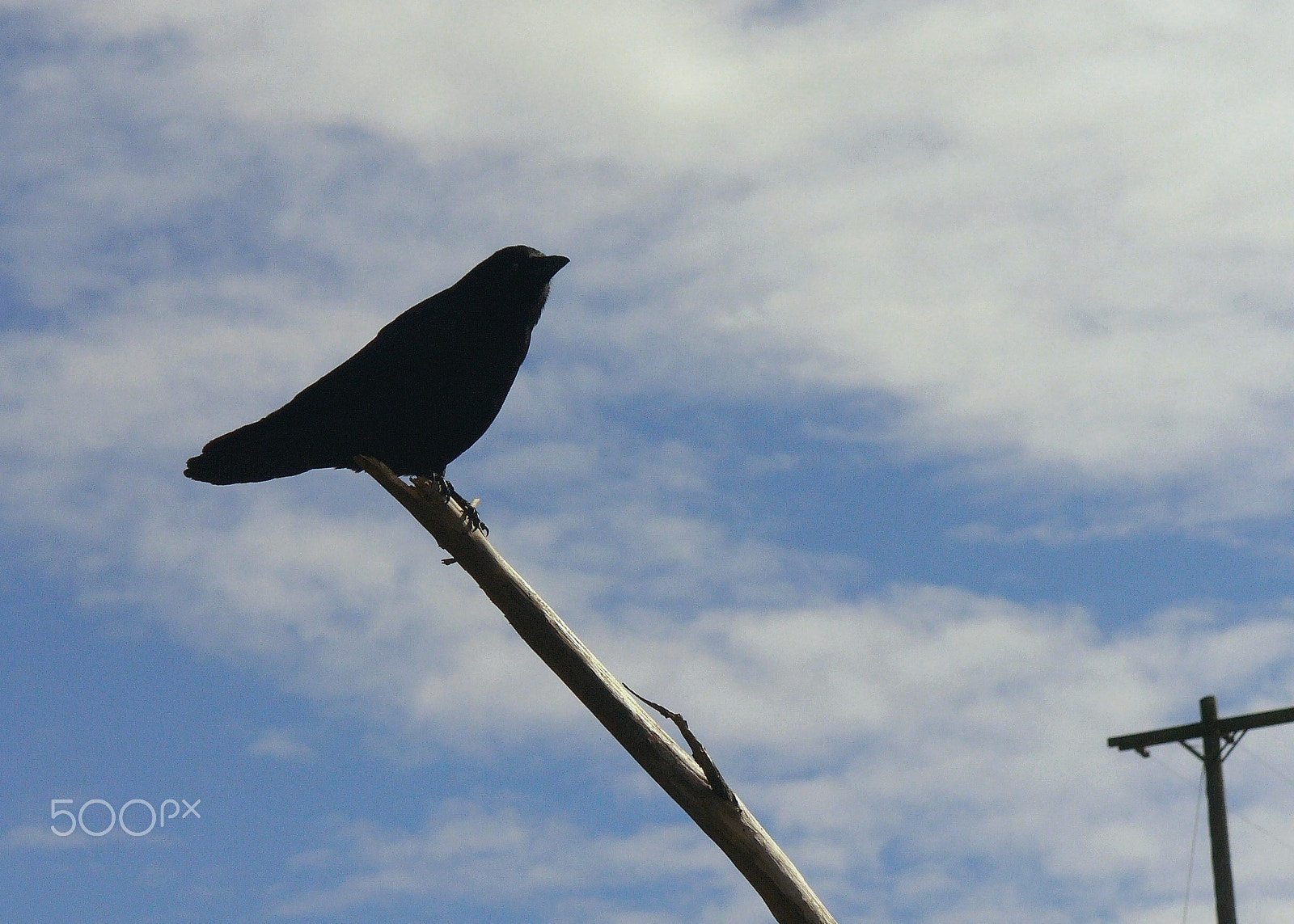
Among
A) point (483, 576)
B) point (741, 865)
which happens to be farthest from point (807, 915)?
point (483, 576)

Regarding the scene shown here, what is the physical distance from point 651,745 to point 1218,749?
9.91 m

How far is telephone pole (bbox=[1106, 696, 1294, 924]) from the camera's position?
12.1 m

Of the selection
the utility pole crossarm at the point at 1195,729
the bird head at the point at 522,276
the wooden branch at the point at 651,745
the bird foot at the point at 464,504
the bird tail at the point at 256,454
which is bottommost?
the wooden branch at the point at 651,745

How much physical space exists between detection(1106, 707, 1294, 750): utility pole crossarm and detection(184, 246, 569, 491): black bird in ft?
30.6

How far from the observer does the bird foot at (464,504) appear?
17.3 ft

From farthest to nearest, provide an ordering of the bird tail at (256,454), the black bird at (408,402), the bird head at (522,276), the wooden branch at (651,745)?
the bird head at (522,276) < the bird tail at (256,454) < the black bird at (408,402) < the wooden branch at (651,745)

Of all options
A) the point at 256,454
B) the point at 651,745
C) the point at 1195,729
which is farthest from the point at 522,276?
the point at 1195,729

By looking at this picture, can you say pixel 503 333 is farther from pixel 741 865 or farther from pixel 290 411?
pixel 741 865

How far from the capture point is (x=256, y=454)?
6156mm

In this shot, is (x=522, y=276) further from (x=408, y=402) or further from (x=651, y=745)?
(x=651, y=745)

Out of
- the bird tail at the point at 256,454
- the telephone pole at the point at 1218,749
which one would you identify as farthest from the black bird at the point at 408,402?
the telephone pole at the point at 1218,749

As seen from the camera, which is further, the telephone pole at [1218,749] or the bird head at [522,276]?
the telephone pole at [1218,749]

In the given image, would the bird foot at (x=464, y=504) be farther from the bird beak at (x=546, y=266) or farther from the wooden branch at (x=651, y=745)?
the bird beak at (x=546, y=266)

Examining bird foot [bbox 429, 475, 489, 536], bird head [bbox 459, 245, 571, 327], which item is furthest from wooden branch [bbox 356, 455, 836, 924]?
bird head [bbox 459, 245, 571, 327]
